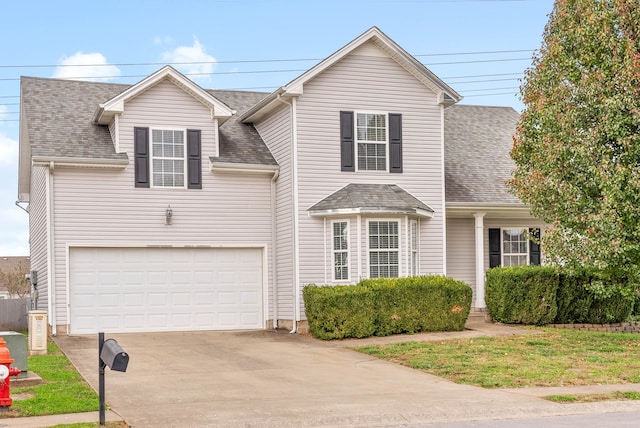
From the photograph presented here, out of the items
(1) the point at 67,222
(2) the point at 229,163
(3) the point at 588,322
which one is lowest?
(3) the point at 588,322

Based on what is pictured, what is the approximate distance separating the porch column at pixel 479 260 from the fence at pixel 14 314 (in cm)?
1338

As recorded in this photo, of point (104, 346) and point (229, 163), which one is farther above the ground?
point (229, 163)

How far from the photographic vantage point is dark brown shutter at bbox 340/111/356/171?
21.8 meters

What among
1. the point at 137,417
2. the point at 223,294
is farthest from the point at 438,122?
the point at 137,417

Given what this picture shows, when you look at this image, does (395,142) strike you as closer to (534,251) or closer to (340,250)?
(340,250)

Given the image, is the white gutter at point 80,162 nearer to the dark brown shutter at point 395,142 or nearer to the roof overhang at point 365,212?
the roof overhang at point 365,212

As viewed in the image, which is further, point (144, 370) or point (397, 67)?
point (397, 67)

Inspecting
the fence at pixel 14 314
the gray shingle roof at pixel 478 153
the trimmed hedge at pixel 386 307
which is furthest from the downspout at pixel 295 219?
the fence at pixel 14 314

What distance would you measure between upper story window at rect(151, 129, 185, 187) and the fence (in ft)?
22.1

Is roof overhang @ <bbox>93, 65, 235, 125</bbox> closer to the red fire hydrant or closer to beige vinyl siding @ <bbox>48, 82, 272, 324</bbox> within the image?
beige vinyl siding @ <bbox>48, 82, 272, 324</bbox>

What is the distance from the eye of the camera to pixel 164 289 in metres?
21.6

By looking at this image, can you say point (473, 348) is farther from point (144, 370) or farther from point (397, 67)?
point (397, 67)

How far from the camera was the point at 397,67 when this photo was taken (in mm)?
22359

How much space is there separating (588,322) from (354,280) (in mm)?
6939
